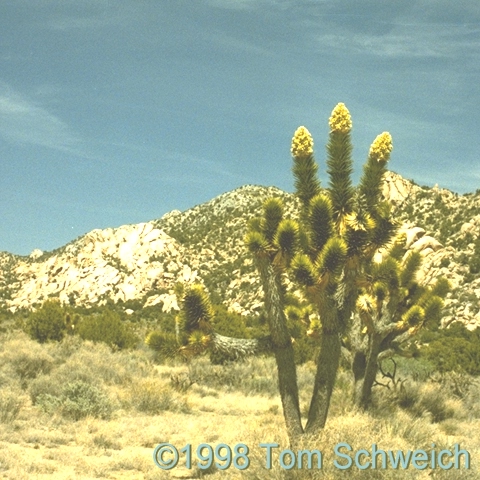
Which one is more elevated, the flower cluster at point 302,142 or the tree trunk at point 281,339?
the flower cluster at point 302,142

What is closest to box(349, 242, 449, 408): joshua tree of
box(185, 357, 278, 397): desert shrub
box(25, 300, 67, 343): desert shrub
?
box(185, 357, 278, 397): desert shrub

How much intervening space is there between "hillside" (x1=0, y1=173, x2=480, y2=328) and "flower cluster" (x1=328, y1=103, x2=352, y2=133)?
2099 centimetres

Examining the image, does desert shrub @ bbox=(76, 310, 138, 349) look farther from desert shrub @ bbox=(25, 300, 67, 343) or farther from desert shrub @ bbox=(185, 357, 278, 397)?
desert shrub @ bbox=(185, 357, 278, 397)

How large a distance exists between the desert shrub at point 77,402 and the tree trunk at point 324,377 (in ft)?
15.8

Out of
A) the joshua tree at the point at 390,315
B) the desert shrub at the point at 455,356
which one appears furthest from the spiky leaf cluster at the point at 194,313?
the desert shrub at the point at 455,356

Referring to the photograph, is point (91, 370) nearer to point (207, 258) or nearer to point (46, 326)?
point (46, 326)

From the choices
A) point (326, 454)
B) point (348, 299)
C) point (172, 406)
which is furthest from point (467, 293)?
point (326, 454)

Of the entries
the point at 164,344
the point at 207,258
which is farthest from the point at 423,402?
the point at 207,258

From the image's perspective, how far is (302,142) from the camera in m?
7.93

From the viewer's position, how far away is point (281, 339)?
771cm

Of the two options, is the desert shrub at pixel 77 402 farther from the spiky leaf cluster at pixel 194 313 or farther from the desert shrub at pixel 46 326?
the desert shrub at pixel 46 326

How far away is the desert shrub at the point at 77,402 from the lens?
10648mm

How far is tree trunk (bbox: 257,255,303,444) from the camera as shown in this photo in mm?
7520

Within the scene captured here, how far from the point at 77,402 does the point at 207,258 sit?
141ft
